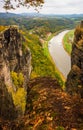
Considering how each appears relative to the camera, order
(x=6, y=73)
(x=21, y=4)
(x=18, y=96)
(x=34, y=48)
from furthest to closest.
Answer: (x=34, y=48), (x=18, y=96), (x=6, y=73), (x=21, y=4)

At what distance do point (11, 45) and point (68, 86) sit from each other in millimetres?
15914

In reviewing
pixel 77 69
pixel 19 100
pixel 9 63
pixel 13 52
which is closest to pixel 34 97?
pixel 19 100

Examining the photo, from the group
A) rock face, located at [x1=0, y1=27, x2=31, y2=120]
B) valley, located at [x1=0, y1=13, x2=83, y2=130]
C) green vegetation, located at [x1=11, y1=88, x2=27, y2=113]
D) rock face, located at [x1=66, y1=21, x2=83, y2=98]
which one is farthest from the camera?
rock face, located at [x1=66, y1=21, x2=83, y2=98]

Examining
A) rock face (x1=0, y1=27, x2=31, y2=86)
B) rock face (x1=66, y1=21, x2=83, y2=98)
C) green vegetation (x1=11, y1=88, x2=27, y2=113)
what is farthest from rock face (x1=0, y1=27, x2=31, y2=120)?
rock face (x1=66, y1=21, x2=83, y2=98)

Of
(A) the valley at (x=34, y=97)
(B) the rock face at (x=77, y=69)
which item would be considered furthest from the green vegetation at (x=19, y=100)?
(B) the rock face at (x=77, y=69)

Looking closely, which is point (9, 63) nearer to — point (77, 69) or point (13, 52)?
point (13, 52)

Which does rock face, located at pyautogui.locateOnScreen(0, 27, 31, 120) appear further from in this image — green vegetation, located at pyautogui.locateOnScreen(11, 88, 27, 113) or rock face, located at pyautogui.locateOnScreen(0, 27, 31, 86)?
green vegetation, located at pyautogui.locateOnScreen(11, 88, 27, 113)

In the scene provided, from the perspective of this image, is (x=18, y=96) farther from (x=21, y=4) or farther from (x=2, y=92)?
(x=21, y=4)

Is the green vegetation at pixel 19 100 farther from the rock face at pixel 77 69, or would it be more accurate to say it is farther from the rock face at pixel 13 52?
the rock face at pixel 77 69

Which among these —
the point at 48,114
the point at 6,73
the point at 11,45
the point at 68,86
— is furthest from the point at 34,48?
the point at 48,114

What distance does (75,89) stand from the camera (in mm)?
37812

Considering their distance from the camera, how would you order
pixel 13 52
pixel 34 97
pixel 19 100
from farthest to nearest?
1. pixel 13 52
2. pixel 19 100
3. pixel 34 97

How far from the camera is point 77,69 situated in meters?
40.3

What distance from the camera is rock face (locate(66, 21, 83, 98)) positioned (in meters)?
38.0
